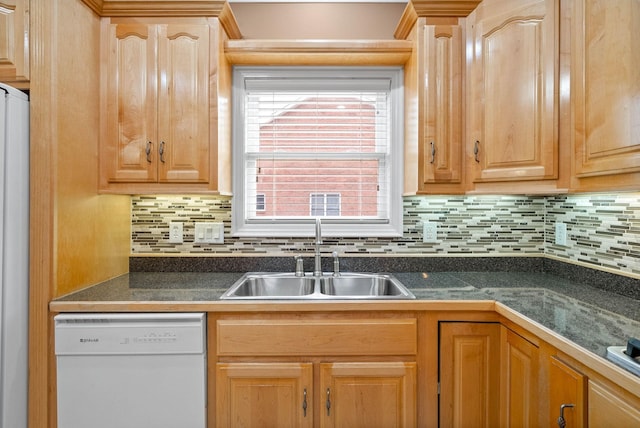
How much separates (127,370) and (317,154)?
58.1 inches

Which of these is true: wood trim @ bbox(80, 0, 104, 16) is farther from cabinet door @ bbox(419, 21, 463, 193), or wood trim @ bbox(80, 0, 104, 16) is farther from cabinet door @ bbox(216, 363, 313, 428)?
cabinet door @ bbox(216, 363, 313, 428)

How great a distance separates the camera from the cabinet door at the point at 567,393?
3.39 feet

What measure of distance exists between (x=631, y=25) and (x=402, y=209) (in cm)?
128

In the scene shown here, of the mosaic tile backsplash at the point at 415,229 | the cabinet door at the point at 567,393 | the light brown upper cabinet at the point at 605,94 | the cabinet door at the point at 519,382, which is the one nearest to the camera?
the cabinet door at the point at 567,393

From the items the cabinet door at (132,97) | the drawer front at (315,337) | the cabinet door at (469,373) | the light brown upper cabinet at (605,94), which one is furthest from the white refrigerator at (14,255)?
the light brown upper cabinet at (605,94)

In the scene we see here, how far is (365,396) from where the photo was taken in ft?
4.98

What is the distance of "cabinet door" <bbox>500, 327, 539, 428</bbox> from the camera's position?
1.27 m

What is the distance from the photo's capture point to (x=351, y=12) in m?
2.22

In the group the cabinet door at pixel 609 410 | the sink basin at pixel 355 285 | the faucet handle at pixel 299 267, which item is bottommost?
the cabinet door at pixel 609 410

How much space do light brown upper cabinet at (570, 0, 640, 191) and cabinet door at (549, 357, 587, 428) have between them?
2.09 feet

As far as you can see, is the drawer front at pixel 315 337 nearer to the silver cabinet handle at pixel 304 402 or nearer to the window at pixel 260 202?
the silver cabinet handle at pixel 304 402

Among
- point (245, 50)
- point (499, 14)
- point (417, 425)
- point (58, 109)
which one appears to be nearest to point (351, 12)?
point (245, 50)

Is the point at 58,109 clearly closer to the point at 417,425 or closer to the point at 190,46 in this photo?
the point at 190,46

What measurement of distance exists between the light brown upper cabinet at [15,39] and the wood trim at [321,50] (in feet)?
2.84
